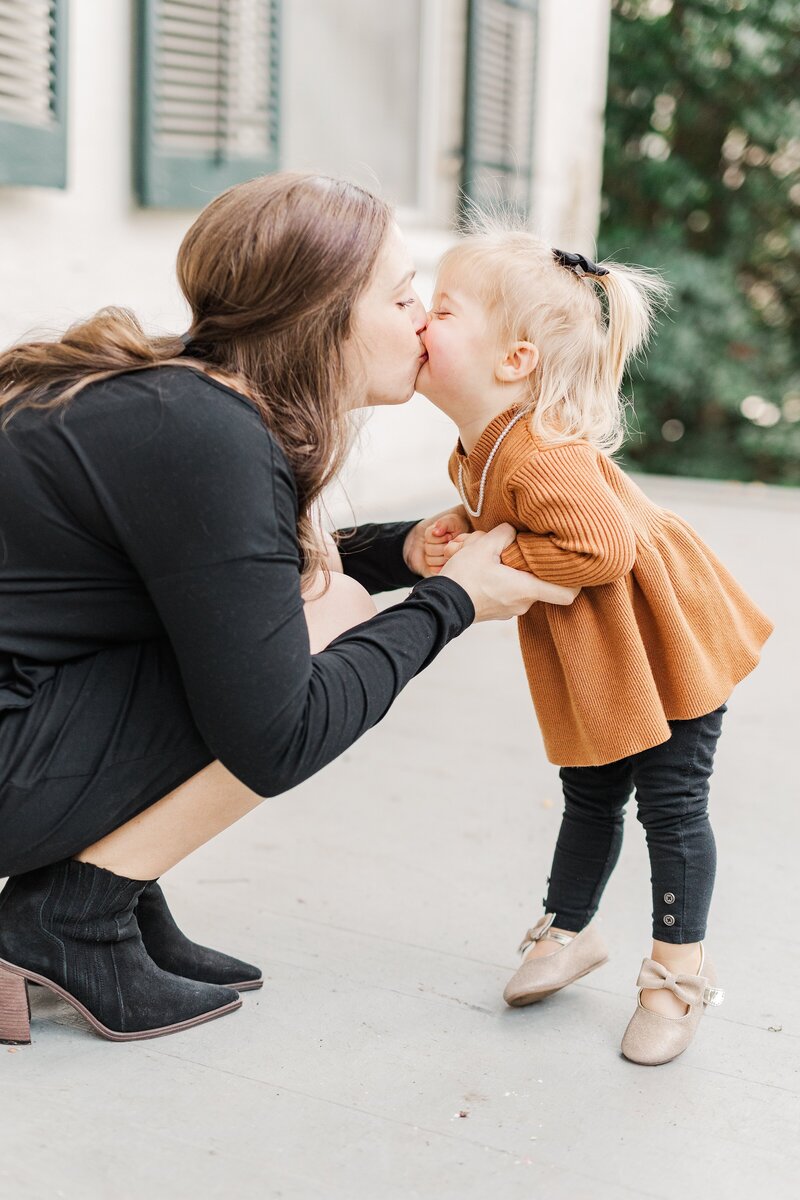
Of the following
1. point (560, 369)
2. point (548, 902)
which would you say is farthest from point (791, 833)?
point (560, 369)

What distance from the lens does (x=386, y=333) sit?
175 centimetres

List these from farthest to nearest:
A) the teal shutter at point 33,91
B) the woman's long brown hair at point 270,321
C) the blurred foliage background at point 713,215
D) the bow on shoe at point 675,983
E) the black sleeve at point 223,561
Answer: the blurred foliage background at point 713,215
the teal shutter at point 33,91
the bow on shoe at point 675,983
the woman's long brown hair at point 270,321
the black sleeve at point 223,561

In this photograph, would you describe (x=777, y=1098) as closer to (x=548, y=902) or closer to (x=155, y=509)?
(x=548, y=902)

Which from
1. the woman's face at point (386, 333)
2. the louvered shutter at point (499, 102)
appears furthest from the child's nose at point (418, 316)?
the louvered shutter at point (499, 102)

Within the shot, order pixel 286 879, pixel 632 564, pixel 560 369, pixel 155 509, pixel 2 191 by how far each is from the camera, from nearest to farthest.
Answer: pixel 155 509
pixel 632 564
pixel 560 369
pixel 286 879
pixel 2 191

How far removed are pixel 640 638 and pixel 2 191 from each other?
2153mm

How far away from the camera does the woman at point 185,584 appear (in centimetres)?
152

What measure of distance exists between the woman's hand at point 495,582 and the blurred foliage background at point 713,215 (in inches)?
250

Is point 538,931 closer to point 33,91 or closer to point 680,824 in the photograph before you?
point 680,824

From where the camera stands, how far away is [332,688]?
5.36ft


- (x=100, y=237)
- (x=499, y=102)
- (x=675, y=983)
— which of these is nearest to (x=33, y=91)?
(x=100, y=237)

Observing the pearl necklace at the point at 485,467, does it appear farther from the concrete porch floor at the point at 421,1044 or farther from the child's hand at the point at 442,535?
the concrete porch floor at the point at 421,1044

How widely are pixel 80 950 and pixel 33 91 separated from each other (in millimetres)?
2210

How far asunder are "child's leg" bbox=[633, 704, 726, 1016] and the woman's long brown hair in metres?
0.61
